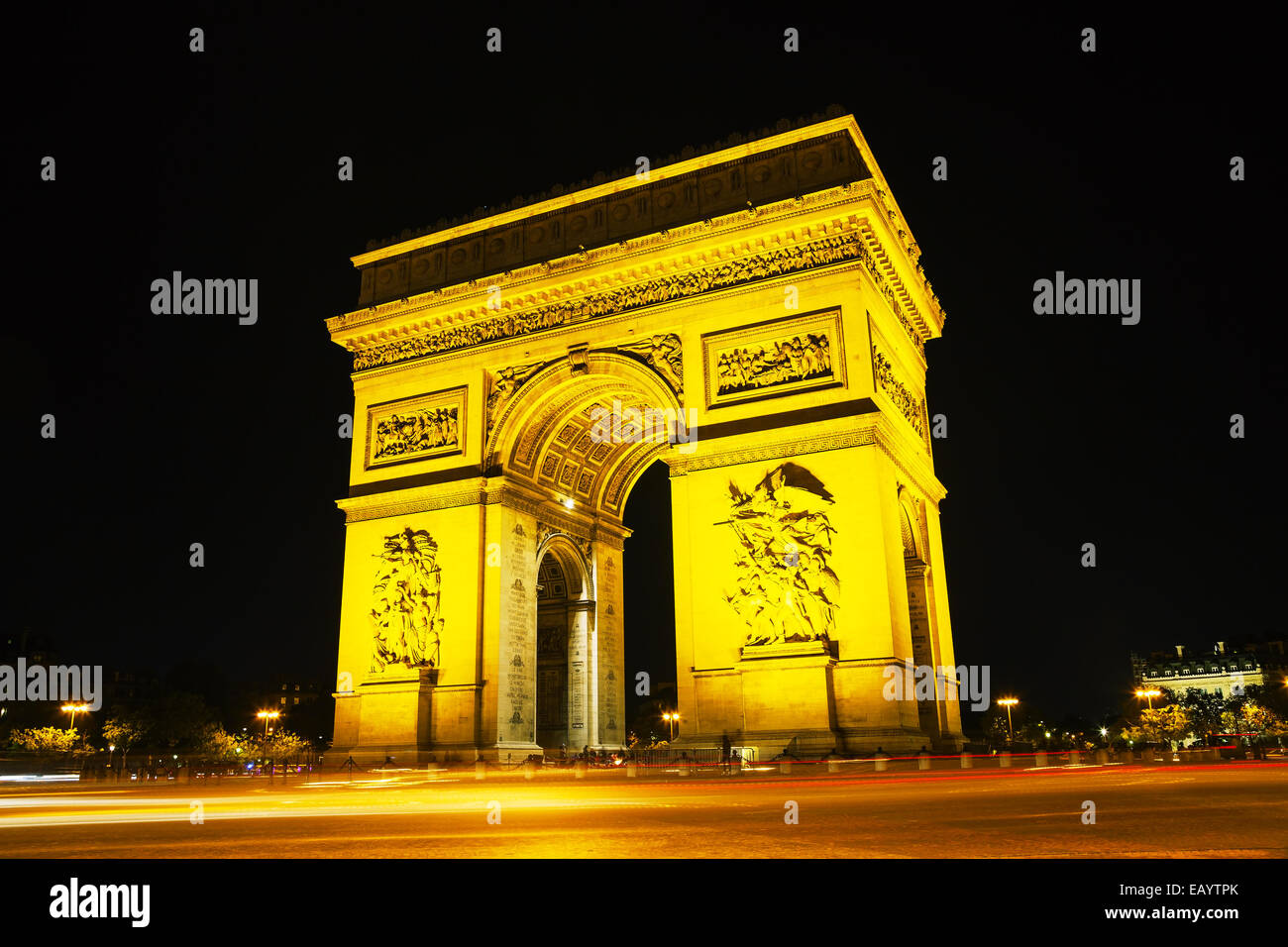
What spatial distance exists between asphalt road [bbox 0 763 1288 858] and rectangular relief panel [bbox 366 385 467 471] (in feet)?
47.5

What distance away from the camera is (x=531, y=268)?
25.5m

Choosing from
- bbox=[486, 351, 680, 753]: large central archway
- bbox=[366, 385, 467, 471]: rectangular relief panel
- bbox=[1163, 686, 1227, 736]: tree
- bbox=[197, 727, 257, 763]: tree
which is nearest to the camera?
bbox=[486, 351, 680, 753]: large central archway

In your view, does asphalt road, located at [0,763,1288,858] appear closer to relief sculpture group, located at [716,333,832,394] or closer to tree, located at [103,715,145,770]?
relief sculpture group, located at [716,333,832,394]

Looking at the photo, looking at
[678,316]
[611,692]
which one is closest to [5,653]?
[611,692]

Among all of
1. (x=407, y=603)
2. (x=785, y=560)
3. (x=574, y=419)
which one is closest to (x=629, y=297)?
(x=574, y=419)

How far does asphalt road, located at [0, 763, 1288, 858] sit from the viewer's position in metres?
5.13

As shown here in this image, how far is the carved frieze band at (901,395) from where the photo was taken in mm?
22638

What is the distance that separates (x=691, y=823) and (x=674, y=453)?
1617 centimetres

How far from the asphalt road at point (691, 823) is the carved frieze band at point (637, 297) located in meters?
13.7

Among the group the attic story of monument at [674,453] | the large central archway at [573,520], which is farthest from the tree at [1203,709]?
the attic story of monument at [674,453]

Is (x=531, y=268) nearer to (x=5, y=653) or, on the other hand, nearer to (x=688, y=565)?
(x=688, y=565)

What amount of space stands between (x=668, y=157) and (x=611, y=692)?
16377 millimetres

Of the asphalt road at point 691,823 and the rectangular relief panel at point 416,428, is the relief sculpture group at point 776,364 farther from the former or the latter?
the asphalt road at point 691,823

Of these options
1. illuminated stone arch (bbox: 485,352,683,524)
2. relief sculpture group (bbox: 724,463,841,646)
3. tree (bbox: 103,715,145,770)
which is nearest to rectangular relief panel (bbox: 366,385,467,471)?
illuminated stone arch (bbox: 485,352,683,524)
